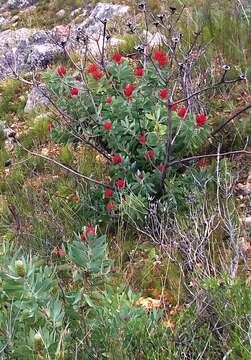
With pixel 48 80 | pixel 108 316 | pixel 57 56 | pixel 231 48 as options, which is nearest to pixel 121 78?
pixel 48 80

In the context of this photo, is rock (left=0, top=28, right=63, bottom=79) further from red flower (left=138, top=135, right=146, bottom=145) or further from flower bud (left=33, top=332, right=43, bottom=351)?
→ flower bud (left=33, top=332, right=43, bottom=351)

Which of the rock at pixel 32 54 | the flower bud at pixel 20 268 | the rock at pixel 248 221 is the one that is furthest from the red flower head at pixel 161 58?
the rock at pixel 32 54

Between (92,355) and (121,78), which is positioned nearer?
(92,355)

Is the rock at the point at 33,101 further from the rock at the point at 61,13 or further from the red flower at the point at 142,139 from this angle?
the rock at the point at 61,13

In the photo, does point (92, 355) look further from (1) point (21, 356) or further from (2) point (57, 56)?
(2) point (57, 56)

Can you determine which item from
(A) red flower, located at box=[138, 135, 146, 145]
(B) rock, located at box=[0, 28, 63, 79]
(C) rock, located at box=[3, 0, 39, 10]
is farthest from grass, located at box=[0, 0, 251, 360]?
(C) rock, located at box=[3, 0, 39, 10]

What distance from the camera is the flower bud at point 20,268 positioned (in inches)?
66.9

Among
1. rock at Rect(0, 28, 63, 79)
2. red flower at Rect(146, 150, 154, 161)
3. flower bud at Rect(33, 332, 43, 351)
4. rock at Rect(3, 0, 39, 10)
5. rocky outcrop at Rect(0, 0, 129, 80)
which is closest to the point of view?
flower bud at Rect(33, 332, 43, 351)

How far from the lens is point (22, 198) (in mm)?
3729

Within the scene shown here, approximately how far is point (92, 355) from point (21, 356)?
23 cm

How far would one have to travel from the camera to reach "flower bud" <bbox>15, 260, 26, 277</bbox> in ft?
5.58

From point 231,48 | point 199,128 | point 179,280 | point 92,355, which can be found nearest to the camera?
point 92,355

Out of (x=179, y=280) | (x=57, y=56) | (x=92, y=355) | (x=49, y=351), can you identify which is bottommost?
(x=57, y=56)

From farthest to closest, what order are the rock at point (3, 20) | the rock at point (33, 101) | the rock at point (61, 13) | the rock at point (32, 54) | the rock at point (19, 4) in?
the rock at point (19, 4) → the rock at point (3, 20) → the rock at point (61, 13) → the rock at point (32, 54) → the rock at point (33, 101)
